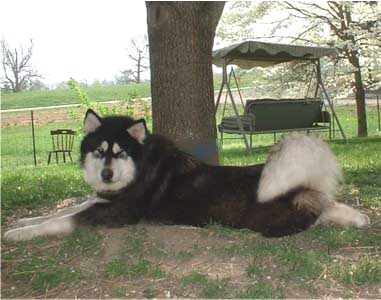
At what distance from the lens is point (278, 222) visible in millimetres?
4129

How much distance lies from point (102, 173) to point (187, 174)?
0.77 metres

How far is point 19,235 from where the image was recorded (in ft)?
13.7

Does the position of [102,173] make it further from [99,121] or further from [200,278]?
[200,278]

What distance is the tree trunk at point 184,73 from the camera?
17.2 ft

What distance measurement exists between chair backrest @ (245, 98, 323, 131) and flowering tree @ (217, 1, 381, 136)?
179 inches

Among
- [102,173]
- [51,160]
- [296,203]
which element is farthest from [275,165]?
[51,160]

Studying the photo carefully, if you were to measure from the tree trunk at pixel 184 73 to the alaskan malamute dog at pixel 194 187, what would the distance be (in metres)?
0.91

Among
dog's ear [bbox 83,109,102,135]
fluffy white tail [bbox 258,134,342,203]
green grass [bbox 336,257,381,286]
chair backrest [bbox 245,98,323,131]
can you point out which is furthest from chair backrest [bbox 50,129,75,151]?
green grass [bbox 336,257,381,286]

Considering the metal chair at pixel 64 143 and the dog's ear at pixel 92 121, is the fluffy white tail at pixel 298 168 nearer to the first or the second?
the dog's ear at pixel 92 121

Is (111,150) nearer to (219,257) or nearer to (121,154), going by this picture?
(121,154)

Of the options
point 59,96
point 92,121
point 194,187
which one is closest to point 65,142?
point 59,96

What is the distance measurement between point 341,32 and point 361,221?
625 inches

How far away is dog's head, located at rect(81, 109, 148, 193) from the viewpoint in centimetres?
432

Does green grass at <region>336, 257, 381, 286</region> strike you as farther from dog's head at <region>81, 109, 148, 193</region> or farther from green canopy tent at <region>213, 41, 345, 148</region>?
green canopy tent at <region>213, 41, 345, 148</region>
